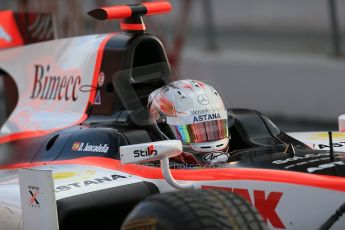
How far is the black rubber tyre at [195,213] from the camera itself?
13.8 feet

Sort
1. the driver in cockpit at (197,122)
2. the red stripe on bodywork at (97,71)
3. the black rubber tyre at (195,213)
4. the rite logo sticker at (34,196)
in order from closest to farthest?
the black rubber tyre at (195,213), the rite logo sticker at (34,196), the driver in cockpit at (197,122), the red stripe on bodywork at (97,71)

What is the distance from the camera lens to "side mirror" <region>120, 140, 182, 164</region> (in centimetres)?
476

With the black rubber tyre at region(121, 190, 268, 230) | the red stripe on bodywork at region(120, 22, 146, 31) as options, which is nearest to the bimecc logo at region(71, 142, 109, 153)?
the red stripe on bodywork at region(120, 22, 146, 31)

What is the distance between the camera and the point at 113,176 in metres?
Result: 5.55

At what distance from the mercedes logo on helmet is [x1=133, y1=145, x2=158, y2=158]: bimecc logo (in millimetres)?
945

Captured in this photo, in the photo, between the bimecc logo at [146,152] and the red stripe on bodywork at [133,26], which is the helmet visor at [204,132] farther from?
the red stripe on bodywork at [133,26]

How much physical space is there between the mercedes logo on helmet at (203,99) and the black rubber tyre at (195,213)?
1.28 meters

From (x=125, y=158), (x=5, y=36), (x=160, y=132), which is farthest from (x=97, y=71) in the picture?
(x=125, y=158)

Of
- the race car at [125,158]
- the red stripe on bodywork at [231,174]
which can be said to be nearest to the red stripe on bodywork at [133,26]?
the race car at [125,158]

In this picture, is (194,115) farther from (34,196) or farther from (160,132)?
(34,196)

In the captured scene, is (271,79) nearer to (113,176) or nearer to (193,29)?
(113,176)

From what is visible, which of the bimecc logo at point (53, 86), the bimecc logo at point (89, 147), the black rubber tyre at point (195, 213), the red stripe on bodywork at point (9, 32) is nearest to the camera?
the black rubber tyre at point (195, 213)

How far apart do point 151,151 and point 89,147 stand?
1.29m

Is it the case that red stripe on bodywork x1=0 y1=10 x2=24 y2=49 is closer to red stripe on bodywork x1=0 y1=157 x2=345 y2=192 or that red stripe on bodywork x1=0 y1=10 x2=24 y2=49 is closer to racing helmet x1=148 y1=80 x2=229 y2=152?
red stripe on bodywork x1=0 y1=157 x2=345 y2=192
